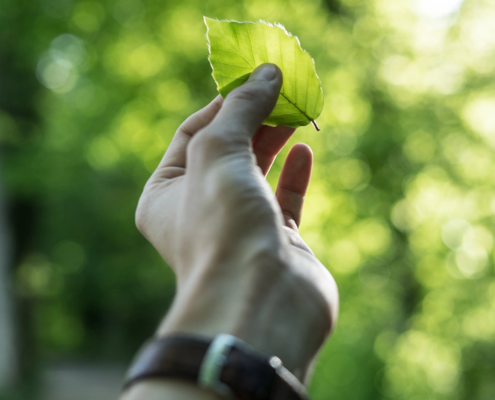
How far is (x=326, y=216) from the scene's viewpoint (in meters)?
5.20

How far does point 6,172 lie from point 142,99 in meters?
2.24

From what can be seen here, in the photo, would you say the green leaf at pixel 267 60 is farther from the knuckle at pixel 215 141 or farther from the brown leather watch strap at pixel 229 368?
the brown leather watch strap at pixel 229 368

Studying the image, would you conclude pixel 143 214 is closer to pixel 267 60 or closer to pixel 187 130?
pixel 187 130

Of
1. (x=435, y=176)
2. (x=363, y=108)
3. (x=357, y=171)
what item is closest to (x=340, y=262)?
(x=357, y=171)

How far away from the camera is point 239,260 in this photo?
0.93 metres

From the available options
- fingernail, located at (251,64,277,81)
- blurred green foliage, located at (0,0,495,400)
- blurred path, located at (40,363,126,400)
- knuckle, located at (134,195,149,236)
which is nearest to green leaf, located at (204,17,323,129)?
fingernail, located at (251,64,277,81)

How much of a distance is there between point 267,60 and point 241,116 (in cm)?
21

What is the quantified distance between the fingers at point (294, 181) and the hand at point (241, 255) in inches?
12.6

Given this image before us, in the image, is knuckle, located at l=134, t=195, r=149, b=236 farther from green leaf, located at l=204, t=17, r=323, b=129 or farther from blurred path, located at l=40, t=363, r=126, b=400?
blurred path, located at l=40, t=363, r=126, b=400

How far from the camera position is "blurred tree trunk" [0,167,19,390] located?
279 inches

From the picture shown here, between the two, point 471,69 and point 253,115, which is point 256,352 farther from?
point 471,69

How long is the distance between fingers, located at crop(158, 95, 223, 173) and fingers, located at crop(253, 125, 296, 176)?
0.16m

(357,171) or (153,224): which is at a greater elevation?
(153,224)

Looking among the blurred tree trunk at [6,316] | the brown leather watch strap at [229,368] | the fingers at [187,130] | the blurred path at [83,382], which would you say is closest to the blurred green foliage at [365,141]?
the blurred tree trunk at [6,316]
